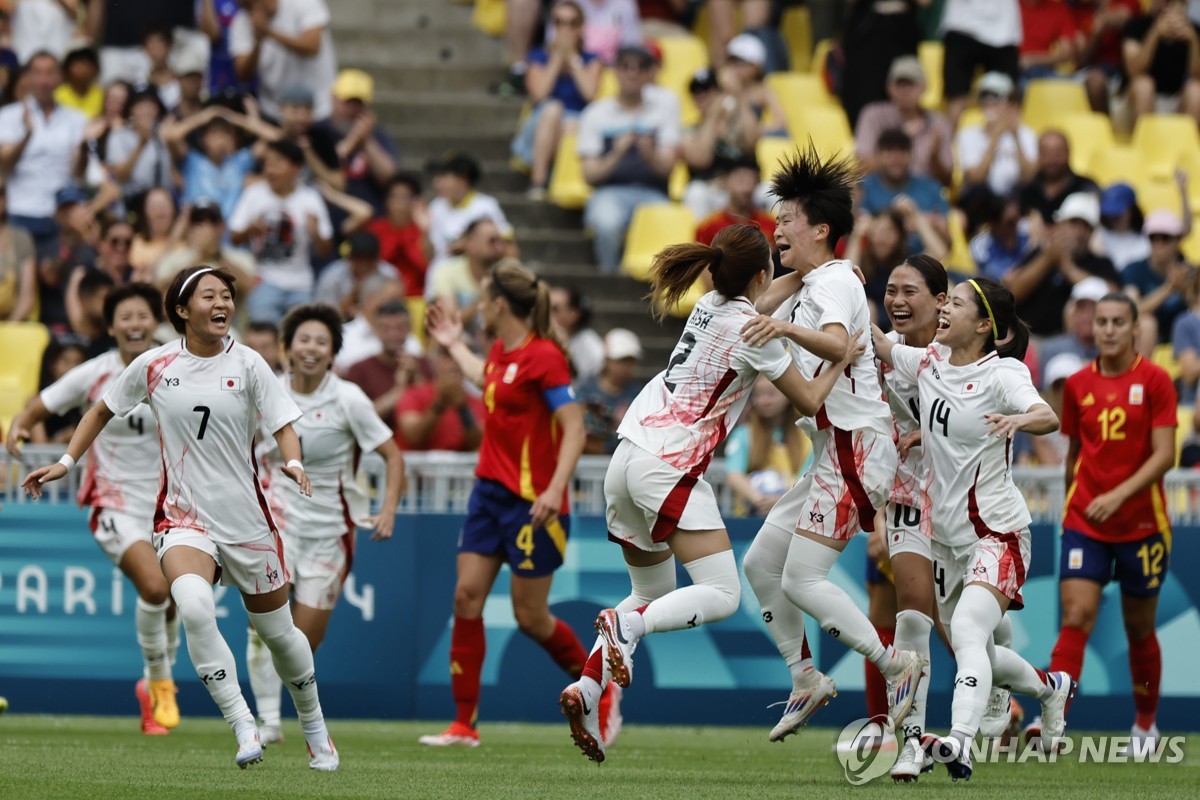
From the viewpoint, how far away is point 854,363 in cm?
917

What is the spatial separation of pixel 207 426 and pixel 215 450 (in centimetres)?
12

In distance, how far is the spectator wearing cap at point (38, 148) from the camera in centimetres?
1706

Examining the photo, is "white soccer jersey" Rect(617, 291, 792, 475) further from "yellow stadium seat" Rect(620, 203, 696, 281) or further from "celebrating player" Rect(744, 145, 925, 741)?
"yellow stadium seat" Rect(620, 203, 696, 281)

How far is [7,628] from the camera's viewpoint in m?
13.1

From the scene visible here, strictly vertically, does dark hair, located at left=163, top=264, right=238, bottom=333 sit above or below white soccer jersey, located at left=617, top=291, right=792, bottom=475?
above

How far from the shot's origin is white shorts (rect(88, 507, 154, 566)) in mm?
11570

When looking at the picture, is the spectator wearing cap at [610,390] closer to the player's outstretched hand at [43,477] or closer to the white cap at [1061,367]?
the white cap at [1061,367]

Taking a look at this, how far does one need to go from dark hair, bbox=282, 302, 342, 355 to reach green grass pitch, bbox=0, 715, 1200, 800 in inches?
90.3

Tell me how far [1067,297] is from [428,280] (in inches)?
211

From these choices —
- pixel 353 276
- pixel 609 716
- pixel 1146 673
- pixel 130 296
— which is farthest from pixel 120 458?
pixel 1146 673

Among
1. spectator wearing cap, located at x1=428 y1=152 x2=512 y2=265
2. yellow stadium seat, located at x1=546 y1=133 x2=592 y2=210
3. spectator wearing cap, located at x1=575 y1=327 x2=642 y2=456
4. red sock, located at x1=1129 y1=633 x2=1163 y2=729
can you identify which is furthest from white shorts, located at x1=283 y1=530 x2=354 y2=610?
yellow stadium seat, located at x1=546 y1=133 x2=592 y2=210

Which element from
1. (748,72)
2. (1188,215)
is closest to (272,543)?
(748,72)

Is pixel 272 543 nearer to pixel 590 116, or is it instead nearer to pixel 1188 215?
pixel 590 116

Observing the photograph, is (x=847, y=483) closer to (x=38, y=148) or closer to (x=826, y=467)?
(x=826, y=467)
